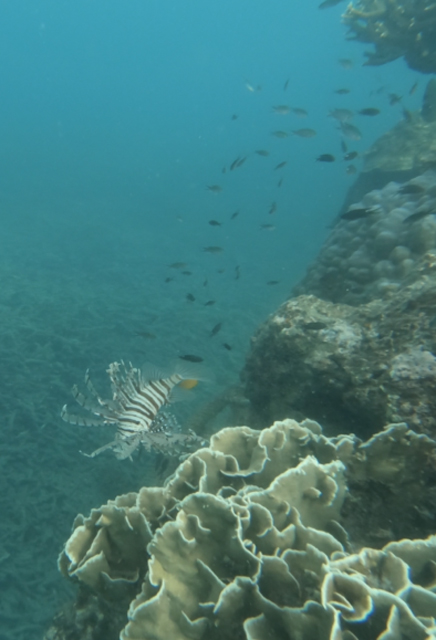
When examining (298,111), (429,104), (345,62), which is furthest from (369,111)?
(345,62)

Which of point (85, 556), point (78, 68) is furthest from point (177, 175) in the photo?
point (78, 68)

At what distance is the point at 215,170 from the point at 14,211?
57879mm

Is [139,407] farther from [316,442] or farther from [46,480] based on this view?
[46,480]

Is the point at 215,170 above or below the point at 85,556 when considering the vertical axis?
above

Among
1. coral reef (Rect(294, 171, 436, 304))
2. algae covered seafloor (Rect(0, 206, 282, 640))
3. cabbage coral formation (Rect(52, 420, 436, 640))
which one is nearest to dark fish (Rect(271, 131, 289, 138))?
coral reef (Rect(294, 171, 436, 304))

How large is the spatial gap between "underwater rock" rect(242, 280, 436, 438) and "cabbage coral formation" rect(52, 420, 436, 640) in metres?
0.53

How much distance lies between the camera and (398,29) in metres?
11.7

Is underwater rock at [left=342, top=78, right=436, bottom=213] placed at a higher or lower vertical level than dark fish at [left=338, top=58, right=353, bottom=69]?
lower

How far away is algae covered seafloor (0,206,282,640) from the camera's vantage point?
5.19 m

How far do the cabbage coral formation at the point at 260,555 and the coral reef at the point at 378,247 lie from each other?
3881 mm

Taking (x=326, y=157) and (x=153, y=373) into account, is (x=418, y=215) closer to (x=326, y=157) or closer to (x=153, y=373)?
(x=326, y=157)

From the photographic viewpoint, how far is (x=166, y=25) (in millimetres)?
165750

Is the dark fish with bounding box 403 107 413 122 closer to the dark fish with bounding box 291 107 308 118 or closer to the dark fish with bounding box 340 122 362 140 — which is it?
the dark fish with bounding box 340 122 362 140

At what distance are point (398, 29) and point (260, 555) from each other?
14.4 m
